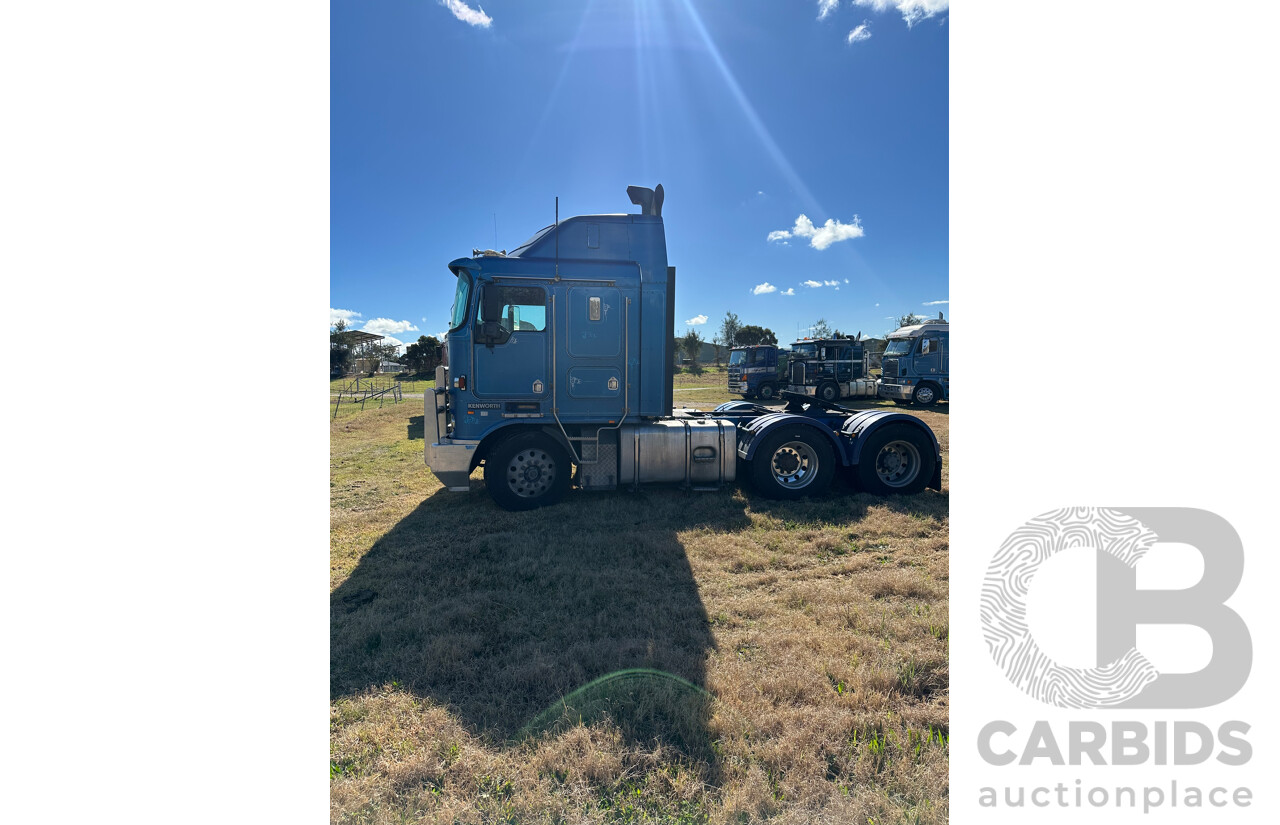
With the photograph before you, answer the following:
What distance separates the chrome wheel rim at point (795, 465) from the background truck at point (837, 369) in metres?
14.6

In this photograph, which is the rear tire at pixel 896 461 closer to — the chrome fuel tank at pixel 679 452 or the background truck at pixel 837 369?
the chrome fuel tank at pixel 679 452

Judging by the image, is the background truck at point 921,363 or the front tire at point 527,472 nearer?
the front tire at point 527,472

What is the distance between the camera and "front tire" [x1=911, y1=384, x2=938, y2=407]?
17.9m

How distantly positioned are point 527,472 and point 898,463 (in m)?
4.44

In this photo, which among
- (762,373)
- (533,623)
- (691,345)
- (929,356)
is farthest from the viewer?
(691,345)

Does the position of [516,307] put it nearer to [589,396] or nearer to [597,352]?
[597,352]

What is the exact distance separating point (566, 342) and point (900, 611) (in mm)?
3898

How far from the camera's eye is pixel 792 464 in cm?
605

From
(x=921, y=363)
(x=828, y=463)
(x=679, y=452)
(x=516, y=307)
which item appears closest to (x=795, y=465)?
(x=828, y=463)

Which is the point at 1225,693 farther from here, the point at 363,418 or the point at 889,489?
the point at 363,418

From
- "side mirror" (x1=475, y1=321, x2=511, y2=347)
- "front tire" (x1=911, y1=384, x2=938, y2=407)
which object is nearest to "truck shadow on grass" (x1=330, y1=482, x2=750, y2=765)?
"side mirror" (x1=475, y1=321, x2=511, y2=347)

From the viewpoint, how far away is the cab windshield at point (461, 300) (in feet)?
17.6

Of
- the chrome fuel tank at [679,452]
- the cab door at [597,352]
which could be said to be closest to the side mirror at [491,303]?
the cab door at [597,352]

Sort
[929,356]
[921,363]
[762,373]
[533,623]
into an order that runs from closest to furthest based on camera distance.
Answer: [533,623]
[929,356]
[921,363]
[762,373]
